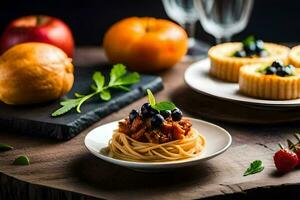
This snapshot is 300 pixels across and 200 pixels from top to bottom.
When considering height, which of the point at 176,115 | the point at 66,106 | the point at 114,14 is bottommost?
the point at 114,14

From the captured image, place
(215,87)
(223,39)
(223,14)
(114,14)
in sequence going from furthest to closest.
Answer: (114,14), (223,39), (223,14), (215,87)

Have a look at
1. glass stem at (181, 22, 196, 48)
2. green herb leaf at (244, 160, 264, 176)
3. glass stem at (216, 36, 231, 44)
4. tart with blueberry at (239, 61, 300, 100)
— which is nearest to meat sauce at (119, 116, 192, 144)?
green herb leaf at (244, 160, 264, 176)

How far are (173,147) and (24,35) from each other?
1055 millimetres

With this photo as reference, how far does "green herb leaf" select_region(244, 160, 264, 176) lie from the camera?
1810 mm

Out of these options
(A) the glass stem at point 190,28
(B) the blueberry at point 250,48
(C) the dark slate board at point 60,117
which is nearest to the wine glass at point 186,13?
(A) the glass stem at point 190,28

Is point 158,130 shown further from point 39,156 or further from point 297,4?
point 297,4

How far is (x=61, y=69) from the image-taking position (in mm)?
2258

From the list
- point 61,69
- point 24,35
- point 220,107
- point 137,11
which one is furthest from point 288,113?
point 137,11

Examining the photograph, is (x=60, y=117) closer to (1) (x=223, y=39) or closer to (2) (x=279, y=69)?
(2) (x=279, y=69)

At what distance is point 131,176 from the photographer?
1.81 metres

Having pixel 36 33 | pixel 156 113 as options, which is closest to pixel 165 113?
pixel 156 113

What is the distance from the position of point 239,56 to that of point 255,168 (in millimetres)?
780

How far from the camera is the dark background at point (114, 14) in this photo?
3273mm

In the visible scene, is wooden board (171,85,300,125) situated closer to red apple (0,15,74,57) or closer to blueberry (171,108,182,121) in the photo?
blueberry (171,108,182,121)
